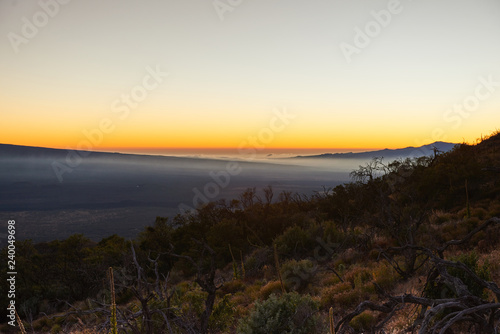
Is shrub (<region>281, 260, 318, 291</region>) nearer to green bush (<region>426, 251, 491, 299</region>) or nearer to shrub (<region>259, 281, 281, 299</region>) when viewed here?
shrub (<region>259, 281, 281, 299</region>)

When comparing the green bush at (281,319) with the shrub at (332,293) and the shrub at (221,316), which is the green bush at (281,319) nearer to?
the shrub at (221,316)

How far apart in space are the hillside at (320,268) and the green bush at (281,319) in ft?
0.07

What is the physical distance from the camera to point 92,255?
23875 millimetres

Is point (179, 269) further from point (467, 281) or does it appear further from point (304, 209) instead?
point (467, 281)

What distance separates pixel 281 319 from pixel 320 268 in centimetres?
536

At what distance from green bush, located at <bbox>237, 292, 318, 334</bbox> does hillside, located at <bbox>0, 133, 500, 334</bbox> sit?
0.02 m

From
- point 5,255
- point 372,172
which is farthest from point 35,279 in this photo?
point 372,172

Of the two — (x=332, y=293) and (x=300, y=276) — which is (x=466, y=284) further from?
(x=300, y=276)

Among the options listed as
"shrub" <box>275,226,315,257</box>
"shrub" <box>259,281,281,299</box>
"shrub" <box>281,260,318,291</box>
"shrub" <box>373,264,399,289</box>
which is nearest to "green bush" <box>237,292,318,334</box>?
"shrub" <box>373,264,399,289</box>

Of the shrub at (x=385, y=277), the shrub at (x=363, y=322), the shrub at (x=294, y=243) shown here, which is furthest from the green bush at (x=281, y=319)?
the shrub at (x=294, y=243)

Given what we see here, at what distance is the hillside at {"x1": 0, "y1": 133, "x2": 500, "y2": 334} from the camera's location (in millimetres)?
3100

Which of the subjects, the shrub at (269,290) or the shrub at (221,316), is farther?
the shrub at (269,290)

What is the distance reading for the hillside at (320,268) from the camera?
10.2ft

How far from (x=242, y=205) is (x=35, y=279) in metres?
19.7
